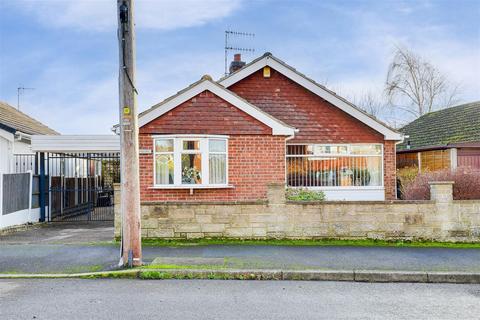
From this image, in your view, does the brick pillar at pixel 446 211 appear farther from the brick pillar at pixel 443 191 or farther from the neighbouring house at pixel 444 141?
the neighbouring house at pixel 444 141

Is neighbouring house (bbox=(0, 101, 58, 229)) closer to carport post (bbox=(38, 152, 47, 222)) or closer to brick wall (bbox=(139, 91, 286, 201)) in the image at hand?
carport post (bbox=(38, 152, 47, 222))

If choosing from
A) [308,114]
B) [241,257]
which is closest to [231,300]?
[241,257]

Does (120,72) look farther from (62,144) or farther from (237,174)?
(62,144)

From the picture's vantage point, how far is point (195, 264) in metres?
8.48

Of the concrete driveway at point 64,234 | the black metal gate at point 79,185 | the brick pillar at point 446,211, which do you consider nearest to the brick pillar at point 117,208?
the concrete driveway at point 64,234

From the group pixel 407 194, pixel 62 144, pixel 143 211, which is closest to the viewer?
pixel 143 211

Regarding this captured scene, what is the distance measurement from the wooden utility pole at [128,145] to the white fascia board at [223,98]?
18.9ft

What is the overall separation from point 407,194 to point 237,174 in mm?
4943

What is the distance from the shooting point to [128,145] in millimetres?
8383

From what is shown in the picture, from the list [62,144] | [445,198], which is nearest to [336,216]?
[445,198]

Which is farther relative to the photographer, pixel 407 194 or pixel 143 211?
pixel 407 194

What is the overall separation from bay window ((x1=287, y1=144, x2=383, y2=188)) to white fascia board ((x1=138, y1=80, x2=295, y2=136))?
2981 mm

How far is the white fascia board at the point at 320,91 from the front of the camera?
1773 cm

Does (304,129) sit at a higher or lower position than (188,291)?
higher
